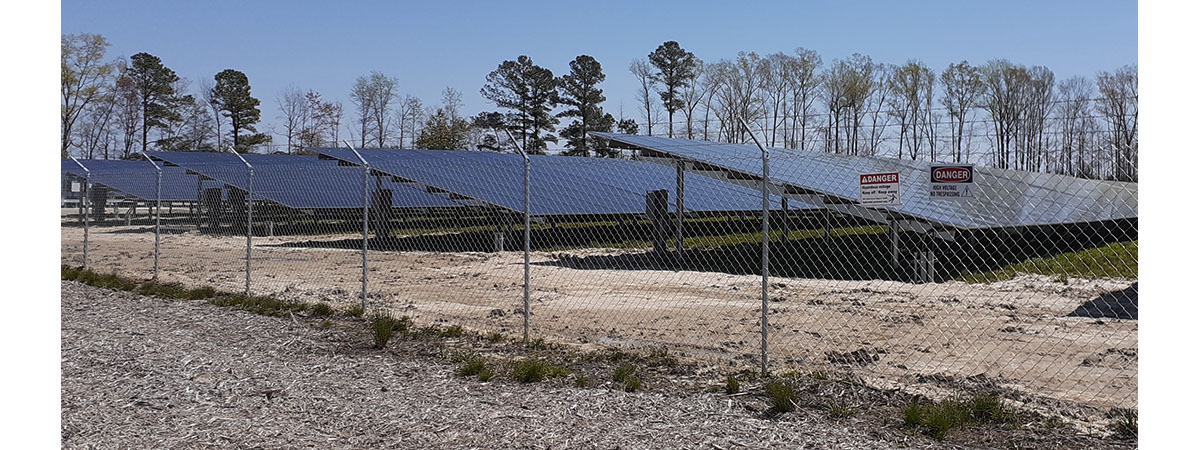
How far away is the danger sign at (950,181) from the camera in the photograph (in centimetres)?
560

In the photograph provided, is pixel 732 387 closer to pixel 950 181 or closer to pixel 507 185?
pixel 950 181

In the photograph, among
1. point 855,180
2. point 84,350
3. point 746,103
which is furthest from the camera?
point 746,103

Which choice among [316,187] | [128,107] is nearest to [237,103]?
[128,107]

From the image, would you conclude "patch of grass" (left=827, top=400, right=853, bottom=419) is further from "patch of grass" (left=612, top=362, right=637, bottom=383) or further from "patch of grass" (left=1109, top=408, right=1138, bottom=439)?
"patch of grass" (left=612, top=362, right=637, bottom=383)

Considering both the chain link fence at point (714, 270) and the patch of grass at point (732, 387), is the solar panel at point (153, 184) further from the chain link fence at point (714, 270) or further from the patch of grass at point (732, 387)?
the patch of grass at point (732, 387)

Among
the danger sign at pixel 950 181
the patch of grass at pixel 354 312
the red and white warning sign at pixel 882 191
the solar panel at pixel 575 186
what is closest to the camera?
the danger sign at pixel 950 181

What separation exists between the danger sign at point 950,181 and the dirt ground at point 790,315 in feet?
4.57

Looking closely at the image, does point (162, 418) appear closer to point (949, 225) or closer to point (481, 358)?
point (481, 358)

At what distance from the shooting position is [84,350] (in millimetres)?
7914

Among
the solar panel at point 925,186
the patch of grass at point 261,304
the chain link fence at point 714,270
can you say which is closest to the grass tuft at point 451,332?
the chain link fence at point 714,270

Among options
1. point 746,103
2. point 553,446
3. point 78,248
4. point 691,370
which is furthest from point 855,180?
point 746,103

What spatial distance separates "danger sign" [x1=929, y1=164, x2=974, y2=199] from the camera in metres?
5.60

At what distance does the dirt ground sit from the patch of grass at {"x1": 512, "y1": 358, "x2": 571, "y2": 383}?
4.01ft

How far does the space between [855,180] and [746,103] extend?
29.6 meters
